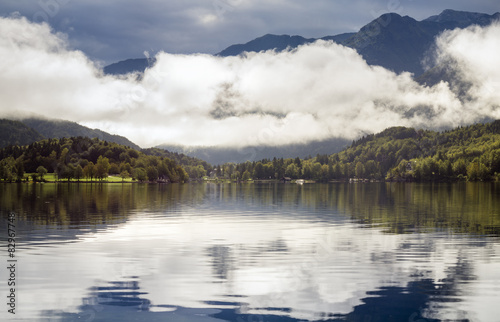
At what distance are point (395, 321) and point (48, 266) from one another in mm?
29059

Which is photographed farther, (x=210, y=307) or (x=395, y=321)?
(x=210, y=307)

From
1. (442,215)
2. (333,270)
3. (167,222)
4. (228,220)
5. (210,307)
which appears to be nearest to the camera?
(210,307)

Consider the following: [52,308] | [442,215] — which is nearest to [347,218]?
[442,215]

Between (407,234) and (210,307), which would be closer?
(210,307)

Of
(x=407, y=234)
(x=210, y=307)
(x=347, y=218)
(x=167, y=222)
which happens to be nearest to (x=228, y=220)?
(x=167, y=222)

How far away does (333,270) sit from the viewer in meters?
38.3

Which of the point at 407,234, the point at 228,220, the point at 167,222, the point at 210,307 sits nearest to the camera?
the point at 210,307

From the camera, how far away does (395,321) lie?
2650cm

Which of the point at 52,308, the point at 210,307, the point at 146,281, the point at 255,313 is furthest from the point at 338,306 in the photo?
the point at 52,308

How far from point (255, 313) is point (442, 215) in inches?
2729

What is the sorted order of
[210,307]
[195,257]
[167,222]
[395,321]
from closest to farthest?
[395,321] → [210,307] → [195,257] → [167,222]

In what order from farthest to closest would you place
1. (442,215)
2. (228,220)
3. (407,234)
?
1. (442,215)
2. (228,220)
3. (407,234)

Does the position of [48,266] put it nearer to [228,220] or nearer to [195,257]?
[195,257]

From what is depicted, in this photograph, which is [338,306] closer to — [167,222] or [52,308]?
[52,308]
